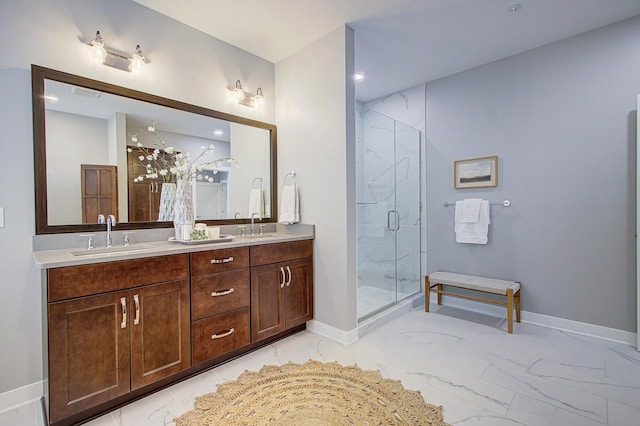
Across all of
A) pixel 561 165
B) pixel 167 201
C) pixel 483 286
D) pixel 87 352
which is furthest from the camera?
pixel 483 286

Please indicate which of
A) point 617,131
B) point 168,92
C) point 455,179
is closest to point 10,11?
point 168,92

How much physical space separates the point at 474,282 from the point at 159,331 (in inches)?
112

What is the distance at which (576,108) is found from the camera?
2.78m

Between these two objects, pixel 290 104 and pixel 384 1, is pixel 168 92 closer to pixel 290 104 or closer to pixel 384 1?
pixel 290 104

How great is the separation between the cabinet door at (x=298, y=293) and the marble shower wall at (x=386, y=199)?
1.71ft

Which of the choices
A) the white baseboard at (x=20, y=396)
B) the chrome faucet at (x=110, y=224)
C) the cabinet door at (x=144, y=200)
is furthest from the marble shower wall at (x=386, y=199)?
the white baseboard at (x=20, y=396)

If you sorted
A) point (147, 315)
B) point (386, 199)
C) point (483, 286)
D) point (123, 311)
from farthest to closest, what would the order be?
point (386, 199) < point (483, 286) < point (147, 315) < point (123, 311)

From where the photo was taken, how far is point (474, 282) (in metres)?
3.09

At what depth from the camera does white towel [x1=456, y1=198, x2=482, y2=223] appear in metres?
3.28

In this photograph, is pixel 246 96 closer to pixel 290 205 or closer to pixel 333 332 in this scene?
pixel 290 205

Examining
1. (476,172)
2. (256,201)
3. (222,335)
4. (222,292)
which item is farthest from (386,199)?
(222,335)

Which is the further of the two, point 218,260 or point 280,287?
point 280,287

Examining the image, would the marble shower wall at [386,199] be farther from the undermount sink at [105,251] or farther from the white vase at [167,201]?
the undermount sink at [105,251]

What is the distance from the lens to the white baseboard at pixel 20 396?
175 centimetres
